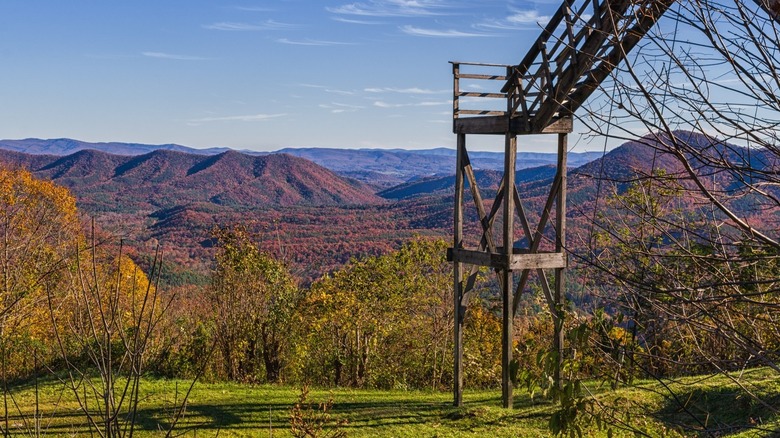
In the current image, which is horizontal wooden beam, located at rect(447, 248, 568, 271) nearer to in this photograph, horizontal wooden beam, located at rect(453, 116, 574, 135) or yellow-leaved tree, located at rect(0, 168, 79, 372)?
horizontal wooden beam, located at rect(453, 116, 574, 135)

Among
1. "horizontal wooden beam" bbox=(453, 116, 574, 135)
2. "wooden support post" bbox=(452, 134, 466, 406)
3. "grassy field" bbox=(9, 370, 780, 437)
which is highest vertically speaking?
"horizontal wooden beam" bbox=(453, 116, 574, 135)

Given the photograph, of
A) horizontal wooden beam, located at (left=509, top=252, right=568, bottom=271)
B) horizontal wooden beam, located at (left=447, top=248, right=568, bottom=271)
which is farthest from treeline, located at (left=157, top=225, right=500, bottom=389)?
horizontal wooden beam, located at (left=509, top=252, right=568, bottom=271)

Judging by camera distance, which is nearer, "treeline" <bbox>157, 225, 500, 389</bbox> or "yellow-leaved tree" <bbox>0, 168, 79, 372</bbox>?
"yellow-leaved tree" <bbox>0, 168, 79, 372</bbox>

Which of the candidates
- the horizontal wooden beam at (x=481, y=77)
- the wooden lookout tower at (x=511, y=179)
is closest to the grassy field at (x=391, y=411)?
the wooden lookout tower at (x=511, y=179)

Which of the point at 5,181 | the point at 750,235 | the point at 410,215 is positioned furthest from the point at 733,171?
the point at 410,215

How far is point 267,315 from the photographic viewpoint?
1642cm

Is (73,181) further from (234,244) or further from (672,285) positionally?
(672,285)

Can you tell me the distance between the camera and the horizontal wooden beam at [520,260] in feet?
31.2

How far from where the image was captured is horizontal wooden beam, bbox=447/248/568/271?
9.52 m

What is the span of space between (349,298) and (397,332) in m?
2.03

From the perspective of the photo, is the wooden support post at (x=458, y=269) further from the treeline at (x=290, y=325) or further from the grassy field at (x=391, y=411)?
the treeline at (x=290, y=325)

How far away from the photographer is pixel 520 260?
9547 mm

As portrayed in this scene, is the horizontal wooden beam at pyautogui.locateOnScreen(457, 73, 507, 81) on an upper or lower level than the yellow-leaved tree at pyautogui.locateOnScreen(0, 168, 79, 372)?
upper

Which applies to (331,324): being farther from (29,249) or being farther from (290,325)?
(29,249)
